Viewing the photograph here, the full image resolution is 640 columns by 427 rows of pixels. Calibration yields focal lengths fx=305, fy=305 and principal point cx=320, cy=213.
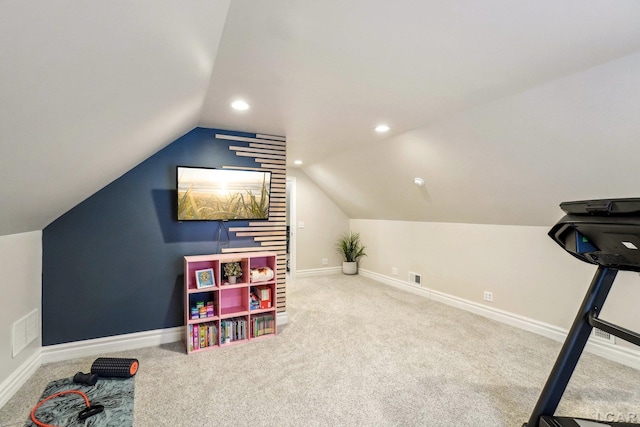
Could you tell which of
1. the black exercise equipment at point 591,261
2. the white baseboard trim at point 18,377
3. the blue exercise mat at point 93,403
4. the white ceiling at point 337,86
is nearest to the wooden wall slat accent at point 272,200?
the white ceiling at point 337,86

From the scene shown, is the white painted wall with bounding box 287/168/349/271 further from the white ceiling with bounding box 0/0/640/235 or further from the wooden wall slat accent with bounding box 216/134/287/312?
the white ceiling with bounding box 0/0/640/235

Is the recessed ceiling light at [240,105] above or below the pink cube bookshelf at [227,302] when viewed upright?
above

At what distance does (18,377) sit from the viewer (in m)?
2.32

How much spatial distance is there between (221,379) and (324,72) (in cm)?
247

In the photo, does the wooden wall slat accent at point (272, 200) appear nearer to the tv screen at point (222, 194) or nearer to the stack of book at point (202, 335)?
the tv screen at point (222, 194)

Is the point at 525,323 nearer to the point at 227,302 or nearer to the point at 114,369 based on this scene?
the point at 227,302

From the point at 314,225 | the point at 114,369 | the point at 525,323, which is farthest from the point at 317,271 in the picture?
the point at 114,369

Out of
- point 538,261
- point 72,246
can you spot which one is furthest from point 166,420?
point 538,261

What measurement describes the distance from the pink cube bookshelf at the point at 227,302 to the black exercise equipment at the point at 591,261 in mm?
2413

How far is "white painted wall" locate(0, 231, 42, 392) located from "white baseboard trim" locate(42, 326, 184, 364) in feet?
0.44

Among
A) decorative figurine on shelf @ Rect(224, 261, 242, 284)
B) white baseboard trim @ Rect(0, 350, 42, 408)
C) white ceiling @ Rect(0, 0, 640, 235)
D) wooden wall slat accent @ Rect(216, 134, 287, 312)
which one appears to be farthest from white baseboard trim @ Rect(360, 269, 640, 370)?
white baseboard trim @ Rect(0, 350, 42, 408)

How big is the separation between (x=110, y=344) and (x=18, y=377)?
669 mm

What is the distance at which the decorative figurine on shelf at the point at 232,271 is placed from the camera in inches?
125

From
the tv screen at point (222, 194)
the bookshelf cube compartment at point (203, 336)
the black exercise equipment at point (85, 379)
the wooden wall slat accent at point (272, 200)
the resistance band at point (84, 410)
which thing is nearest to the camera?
the resistance band at point (84, 410)
